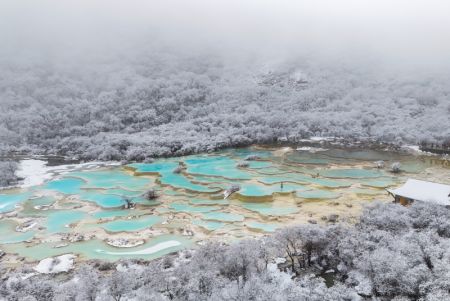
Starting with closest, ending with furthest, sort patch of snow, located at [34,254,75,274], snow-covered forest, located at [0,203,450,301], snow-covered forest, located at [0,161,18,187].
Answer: snow-covered forest, located at [0,203,450,301] → patch of snow, located at [34,254,75,274] → snow-covered forest, located at [0,161,18,187]

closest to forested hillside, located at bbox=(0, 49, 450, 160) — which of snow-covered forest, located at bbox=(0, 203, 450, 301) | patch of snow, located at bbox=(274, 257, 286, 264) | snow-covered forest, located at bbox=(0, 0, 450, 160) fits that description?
snow-covered forest, located at bbox=(0, 0, 450, 160)

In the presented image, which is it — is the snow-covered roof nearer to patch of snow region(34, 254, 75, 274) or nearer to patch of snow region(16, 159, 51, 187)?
patch of snow region(34, 254, 75, 274)

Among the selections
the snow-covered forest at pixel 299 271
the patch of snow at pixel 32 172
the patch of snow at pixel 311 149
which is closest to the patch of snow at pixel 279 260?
the snow-covered forest at pixel 299 271

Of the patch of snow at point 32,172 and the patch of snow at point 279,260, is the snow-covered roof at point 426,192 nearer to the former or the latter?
the patch of snow at point 279,260

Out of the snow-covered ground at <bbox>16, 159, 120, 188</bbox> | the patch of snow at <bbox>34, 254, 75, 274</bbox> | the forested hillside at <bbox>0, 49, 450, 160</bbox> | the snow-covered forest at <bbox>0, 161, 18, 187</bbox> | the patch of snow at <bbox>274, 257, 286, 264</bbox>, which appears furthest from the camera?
the forested hillside at <bbox>0, 49, 450, 160</bbox>

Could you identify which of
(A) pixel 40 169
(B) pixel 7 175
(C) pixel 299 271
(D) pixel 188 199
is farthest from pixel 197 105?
(C) pixel 299 271

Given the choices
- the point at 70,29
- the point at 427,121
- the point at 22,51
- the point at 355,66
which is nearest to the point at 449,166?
the point at 427,121

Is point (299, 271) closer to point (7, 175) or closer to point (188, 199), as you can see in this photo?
point (188, 199)
